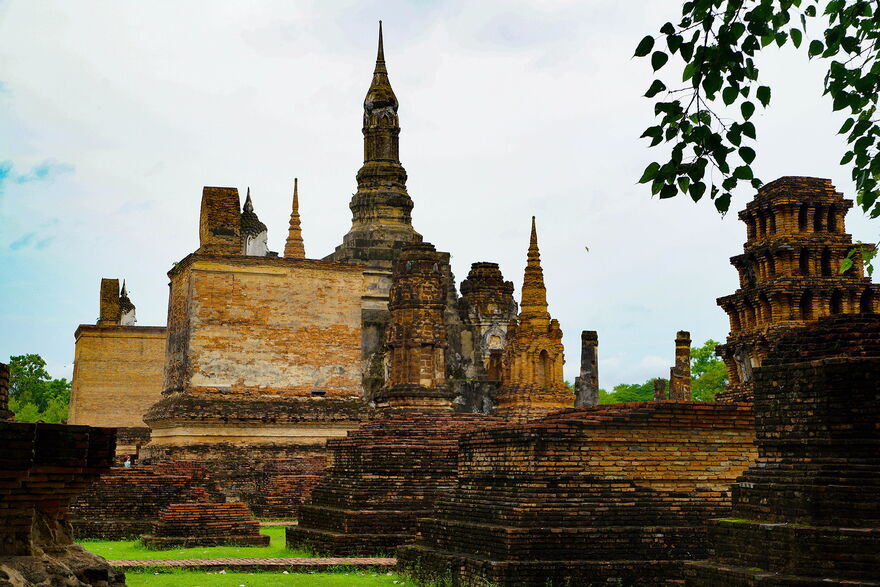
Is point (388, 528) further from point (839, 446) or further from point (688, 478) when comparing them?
point (839, 446)

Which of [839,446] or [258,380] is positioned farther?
[258,380]

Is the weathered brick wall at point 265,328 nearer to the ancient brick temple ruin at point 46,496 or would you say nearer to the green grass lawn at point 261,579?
the green grass lawn at point 261,579

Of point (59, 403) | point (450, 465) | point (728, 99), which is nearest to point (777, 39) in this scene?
point (728, 99)

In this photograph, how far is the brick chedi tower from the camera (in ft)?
95.0

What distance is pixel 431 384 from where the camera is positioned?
1731 centimetres

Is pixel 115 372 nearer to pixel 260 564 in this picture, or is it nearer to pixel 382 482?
pixel 382 482

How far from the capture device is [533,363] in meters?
29.5

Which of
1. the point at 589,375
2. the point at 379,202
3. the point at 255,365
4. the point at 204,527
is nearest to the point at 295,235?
the point at 379,202

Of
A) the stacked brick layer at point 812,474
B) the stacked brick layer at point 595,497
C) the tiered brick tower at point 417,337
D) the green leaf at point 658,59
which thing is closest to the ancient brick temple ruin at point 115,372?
the tiered brick tower at point 417,337

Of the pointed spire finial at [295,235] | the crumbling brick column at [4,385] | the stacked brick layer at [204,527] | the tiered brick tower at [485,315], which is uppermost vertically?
the pointed spire finial at [295,235]

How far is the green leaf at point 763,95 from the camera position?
6.70 meters

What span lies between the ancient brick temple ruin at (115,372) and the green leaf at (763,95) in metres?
24.2

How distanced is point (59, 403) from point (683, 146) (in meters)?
53.8

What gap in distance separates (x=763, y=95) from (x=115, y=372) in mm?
24781
